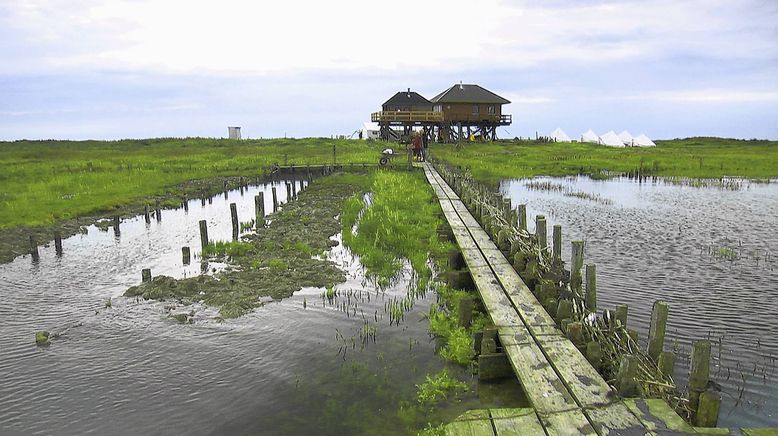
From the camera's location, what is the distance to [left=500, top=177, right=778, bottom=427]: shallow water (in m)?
8.27

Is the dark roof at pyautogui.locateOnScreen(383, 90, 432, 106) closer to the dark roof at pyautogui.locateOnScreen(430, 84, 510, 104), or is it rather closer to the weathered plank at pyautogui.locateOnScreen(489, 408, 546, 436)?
the dark roof at pyautogui.locateOnScreen(430, 84, 510, 104)

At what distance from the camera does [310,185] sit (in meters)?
35.2

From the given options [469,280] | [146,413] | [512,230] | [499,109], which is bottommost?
[146,413]

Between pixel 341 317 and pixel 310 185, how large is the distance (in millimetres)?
25051

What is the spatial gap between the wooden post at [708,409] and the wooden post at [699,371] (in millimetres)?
124

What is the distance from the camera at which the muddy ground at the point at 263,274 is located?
39.9 ft

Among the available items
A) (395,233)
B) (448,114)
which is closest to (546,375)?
(395,233)

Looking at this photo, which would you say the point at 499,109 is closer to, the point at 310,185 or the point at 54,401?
the point at 310,185

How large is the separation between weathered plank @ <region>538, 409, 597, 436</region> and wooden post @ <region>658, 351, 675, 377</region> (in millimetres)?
1329

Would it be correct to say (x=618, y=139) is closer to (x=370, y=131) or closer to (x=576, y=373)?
(x=370, y=131)

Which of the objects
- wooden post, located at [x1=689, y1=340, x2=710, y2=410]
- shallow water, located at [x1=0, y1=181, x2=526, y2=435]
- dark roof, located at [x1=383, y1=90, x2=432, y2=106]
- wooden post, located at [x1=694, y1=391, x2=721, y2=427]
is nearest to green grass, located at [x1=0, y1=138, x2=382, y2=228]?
dark roof, located at [x1=383, y1=90, x2=432, y2=106]

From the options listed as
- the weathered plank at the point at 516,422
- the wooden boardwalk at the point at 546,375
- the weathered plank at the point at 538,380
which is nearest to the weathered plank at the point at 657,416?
the wooden boardwalk at the point at 546,375

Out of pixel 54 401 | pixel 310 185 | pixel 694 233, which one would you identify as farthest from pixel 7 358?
pixel 310 185

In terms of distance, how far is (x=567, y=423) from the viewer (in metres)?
5.40
